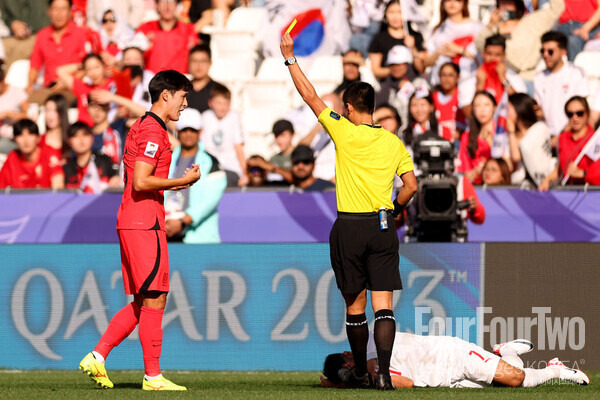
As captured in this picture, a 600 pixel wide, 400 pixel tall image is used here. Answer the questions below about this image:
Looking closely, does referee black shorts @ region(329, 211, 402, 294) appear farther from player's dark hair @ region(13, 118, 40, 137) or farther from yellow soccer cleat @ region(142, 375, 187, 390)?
player's dark hair @ region(13, 118, 40, 137)

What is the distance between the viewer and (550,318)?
9.34 metres

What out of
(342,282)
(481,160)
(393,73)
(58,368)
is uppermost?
(393,73)

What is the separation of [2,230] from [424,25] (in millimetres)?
5764

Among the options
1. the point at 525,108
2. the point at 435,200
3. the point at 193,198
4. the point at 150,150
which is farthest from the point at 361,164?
the point at 525,108

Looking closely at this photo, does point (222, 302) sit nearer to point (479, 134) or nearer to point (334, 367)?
point (334, 367)

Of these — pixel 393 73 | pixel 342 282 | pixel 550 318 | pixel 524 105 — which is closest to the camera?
pixel 342 282

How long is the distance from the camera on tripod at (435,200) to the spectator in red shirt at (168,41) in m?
5.00

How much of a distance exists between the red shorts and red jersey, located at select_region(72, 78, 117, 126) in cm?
717

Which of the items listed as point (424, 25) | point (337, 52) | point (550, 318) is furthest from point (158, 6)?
point (550, 318)

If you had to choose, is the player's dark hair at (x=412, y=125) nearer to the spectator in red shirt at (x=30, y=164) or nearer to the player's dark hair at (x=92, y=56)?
the spectator in red shirt at (x=30, y=164)

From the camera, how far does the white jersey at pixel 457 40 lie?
13.9m

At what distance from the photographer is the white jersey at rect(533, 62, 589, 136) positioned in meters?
13.1

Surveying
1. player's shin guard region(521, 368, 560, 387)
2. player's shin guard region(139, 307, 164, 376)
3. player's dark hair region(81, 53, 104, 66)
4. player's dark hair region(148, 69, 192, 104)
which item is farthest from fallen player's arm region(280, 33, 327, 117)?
player's dark hair region(81, 53, 104, 66)

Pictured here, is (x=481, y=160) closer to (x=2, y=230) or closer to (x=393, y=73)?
(x=393, y=73)
